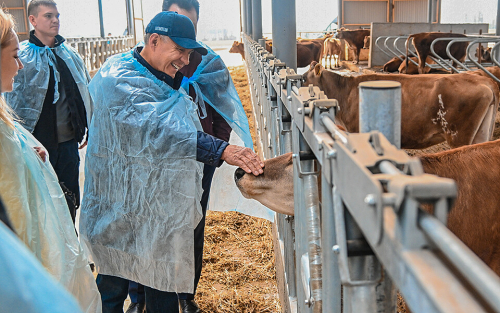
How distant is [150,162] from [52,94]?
182 cm

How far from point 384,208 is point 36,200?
1671 mm

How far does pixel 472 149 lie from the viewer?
6.75ft

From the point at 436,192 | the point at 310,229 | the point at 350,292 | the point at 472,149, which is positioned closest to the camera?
the point at 436,192

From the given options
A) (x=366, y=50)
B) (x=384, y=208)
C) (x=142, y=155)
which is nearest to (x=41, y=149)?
(x=142, y=155)

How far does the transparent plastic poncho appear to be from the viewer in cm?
183

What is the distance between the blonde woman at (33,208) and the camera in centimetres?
183

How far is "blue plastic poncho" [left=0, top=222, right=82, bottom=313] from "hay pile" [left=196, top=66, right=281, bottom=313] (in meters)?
2.70

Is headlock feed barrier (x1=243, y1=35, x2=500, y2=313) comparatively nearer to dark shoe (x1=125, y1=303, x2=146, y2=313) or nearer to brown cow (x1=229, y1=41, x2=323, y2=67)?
dark shoe (x1=125, y1=303, x2=146, y2=313)

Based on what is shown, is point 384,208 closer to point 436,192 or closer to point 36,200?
point 436,192

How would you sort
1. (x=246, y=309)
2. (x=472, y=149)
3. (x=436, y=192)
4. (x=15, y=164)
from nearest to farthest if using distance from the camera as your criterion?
(x=436, y=192) < (x=15, y=164) < (x=472, y=149) < (x=246, y=309)

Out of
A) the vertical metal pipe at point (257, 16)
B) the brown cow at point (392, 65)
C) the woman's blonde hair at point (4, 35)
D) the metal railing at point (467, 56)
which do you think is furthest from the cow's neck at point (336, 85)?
the brown cow at point (392, 65)

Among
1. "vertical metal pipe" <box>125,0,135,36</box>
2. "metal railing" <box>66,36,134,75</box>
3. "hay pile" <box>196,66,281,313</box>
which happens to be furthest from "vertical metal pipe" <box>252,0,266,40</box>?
"vertical metal pipe" <box>125,0,135,36</box>

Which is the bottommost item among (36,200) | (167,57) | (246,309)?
(246,309)

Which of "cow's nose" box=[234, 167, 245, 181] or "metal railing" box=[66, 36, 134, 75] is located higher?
"metal railing" box=[66, 36, 134, 75]
